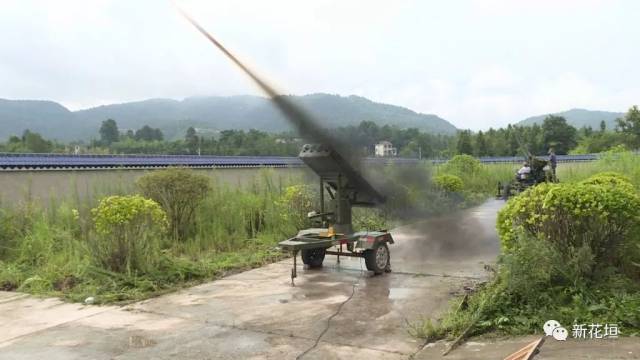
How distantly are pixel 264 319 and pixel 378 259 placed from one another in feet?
8.07

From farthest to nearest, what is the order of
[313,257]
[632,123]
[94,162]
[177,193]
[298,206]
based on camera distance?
[632,123]
[94,162]
[298,206]
[177,193]
[313,257]

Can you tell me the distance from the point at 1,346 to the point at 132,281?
2072 mm

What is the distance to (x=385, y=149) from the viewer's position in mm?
8461

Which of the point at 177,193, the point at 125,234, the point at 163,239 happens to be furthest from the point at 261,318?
the point at 177,193

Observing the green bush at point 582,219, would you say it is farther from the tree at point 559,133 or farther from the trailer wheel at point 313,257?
the tree at point 559,133

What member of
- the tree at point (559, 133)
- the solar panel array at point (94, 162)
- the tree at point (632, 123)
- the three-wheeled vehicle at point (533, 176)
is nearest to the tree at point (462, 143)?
the three-wheeled vehicle at point (533, 176)

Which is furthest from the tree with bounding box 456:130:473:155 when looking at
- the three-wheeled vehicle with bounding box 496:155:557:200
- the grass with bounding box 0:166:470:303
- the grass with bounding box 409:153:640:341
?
the grass with bounding box 409:153:640:341

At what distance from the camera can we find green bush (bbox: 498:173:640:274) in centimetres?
523

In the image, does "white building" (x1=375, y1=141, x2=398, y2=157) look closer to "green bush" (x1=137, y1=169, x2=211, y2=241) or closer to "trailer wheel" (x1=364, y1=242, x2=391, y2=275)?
"trailer wheel" (x1=364, y1=242, x2=391, y2=275)

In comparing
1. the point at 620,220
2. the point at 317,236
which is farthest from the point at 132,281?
the point at 620,220

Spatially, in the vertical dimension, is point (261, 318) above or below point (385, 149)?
below

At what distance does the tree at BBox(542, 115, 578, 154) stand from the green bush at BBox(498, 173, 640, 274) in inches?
2005

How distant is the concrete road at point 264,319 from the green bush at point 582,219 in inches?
50.6

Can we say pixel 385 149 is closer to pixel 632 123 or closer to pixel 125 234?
pixel 125 234
